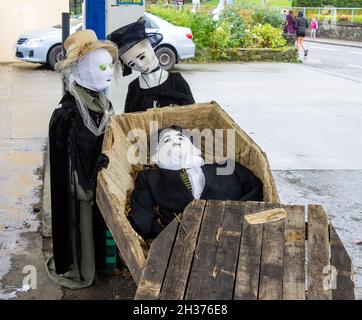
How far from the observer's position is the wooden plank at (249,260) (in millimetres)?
2303

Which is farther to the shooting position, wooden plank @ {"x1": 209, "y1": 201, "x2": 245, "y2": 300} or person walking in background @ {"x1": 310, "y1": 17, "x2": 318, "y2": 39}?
person walking in background @ {"x1": 310, "y1": 17, "x2": 318, "y2": 39}

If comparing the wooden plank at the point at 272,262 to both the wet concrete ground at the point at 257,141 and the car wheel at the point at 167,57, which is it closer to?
the wet concrete ground at the point at 257,141

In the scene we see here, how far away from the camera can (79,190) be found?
11.7ft

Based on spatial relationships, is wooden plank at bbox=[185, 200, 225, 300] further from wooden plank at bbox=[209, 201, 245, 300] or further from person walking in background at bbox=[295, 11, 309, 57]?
person walking in background at bbox=[295, 11, 309, 57]

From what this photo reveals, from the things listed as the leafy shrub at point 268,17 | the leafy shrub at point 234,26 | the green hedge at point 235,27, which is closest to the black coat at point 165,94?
the green hedge at point 235,27

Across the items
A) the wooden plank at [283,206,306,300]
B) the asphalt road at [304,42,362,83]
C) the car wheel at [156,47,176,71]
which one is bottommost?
the asphalt road at [304,42,362,83]

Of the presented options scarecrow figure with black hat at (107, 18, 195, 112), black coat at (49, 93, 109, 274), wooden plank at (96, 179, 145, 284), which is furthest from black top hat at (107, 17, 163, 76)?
wooden plank at (96, 179, 145, 284)

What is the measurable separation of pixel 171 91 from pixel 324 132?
15.1 ft

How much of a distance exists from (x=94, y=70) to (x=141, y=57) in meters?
0.53

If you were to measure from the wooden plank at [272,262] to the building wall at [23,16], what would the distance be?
12545 mm

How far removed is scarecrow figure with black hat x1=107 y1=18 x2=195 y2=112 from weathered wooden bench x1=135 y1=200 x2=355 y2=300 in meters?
1.37

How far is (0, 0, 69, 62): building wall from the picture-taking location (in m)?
14.1

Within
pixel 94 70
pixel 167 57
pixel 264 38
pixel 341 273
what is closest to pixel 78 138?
pixel 94 70

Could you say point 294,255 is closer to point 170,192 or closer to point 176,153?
point 170,192
